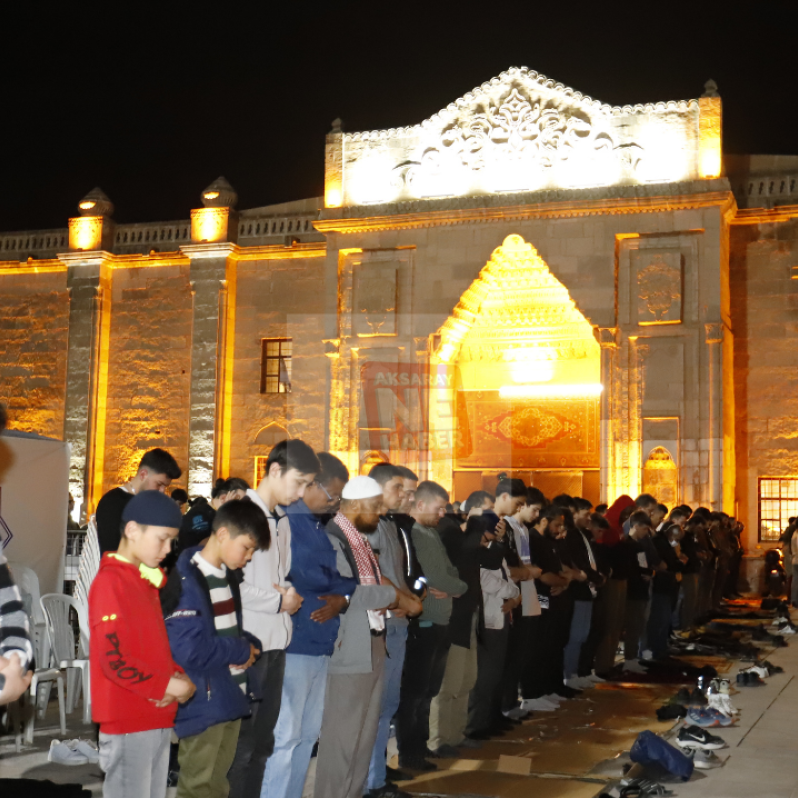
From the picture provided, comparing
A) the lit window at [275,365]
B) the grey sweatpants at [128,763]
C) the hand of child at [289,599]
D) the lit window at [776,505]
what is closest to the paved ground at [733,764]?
the hand of child at [289,599]

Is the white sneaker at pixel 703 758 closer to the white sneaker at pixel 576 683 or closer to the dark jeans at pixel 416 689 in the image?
the dark jeans at pixel 416 689

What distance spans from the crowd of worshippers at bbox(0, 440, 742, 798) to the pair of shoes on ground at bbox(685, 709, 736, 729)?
1420 millimetres

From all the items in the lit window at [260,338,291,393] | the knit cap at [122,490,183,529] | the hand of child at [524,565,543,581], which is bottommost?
the hand of child at [524,565,543,581]

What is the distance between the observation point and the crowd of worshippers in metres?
4.47

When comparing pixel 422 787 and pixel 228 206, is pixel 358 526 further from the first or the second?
pixel 228 206

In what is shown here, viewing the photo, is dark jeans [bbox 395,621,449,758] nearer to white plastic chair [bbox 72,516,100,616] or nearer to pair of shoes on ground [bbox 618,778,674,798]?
pair of shoes on ground [bbox 618,778,674,798]

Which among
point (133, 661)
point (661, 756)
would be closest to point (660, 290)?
point (661, 756)

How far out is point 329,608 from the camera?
5719 mm

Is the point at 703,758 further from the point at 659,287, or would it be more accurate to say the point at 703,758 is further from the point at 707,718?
the point at 659,287

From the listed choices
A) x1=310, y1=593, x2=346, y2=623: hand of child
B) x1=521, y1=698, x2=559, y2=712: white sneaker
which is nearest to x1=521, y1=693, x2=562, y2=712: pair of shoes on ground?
x1=521, y1=698, x2=559, y2=712: white sneaker

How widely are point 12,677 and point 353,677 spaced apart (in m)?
2.92

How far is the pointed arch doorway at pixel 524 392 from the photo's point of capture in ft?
77.9

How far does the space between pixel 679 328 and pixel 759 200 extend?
3523mm

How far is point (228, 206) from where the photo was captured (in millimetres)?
24781
